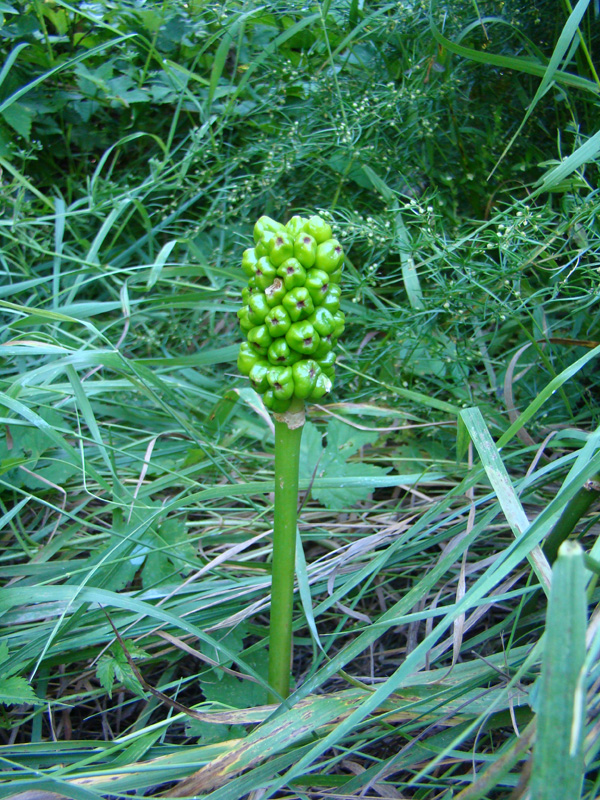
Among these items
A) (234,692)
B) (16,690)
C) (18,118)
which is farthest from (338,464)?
(18,118)

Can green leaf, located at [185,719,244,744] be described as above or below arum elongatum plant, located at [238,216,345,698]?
below

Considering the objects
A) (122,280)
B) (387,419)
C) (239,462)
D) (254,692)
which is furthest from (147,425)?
(254,692)

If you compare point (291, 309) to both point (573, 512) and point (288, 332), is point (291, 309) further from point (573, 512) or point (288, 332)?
point (573, 512)

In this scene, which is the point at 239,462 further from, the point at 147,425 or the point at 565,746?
the point at 565,746

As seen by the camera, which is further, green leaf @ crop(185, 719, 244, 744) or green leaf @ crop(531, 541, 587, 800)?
green leaf @ crop(185, 719, 244, 744)

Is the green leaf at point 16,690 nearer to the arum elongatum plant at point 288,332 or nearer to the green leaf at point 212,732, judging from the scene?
the green leaf at point 212,732

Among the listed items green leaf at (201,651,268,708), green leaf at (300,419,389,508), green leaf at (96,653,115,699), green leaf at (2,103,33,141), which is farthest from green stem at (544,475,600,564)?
green leaf at (2,103,33,141)

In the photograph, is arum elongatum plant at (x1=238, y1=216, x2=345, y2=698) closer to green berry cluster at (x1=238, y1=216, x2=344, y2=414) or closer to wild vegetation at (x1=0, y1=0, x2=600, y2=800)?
green berry cluster at (x1=238, y1=216, x2=344, y2=414)
